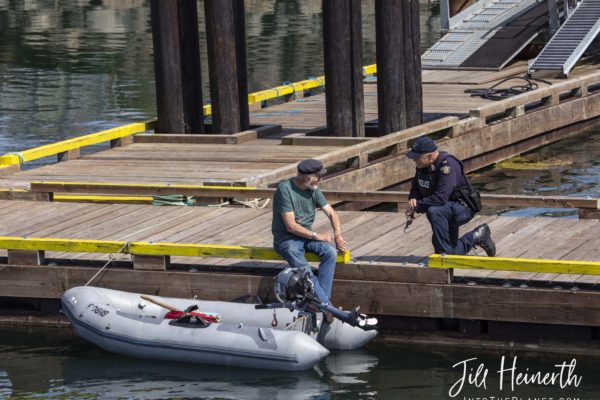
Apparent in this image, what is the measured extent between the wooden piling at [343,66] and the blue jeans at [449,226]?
8.27 m

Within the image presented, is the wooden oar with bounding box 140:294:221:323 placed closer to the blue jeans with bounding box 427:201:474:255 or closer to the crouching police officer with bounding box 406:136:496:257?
the crouching police officer with bounding box 406:136:496:257

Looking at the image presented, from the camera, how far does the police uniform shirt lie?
14.0 meters

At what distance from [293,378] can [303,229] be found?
1518 mm

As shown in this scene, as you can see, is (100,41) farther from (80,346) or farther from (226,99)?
(80,346)

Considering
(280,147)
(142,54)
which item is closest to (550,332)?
(280,147)

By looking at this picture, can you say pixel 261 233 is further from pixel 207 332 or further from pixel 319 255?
pixel 207 332

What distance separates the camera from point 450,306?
14.2m

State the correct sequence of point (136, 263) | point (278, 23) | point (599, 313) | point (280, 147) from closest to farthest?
point (599, 313)
point (136, 263)
point (280, 147)
point (278, 23)

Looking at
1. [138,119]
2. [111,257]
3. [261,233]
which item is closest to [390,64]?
[261,233]

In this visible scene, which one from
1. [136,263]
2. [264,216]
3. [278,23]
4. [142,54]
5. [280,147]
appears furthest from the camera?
[278,23]

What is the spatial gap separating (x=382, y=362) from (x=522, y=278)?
1.69m

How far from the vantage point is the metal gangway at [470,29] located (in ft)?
112

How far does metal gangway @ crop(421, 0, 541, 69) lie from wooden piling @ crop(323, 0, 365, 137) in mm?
11083

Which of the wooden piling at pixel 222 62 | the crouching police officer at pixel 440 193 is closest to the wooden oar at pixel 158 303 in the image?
the crouching police officer at pixel 440 193
